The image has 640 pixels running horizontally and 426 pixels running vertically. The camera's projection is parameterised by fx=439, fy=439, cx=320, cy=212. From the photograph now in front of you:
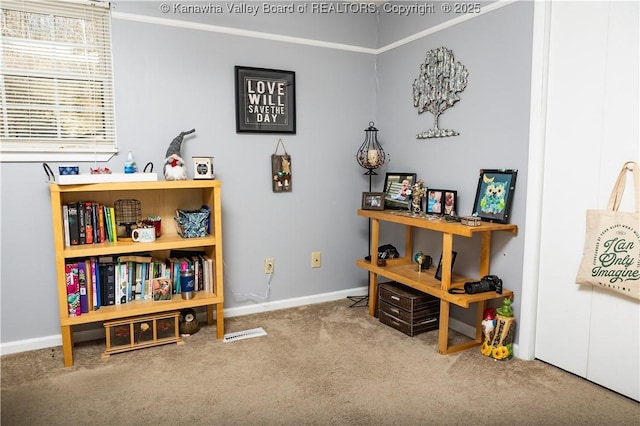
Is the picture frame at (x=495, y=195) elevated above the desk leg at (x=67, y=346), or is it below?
above

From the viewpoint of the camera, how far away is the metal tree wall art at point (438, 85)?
2.77 meters

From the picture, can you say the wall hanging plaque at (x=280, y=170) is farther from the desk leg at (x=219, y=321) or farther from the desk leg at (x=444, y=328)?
the desk leg at (x=444, y=328)

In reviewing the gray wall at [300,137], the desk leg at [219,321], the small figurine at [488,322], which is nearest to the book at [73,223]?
the gray wall at [300,137]

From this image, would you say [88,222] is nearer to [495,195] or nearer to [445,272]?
[445,272]

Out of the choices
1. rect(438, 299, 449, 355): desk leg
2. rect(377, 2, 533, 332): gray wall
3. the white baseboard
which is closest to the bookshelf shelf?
the white baseboard

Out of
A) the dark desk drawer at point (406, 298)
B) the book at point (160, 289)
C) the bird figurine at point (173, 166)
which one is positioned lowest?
the dark desk drawer at point (406, 298)

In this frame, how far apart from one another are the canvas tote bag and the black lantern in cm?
151

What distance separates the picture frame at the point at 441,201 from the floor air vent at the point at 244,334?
1352 mm

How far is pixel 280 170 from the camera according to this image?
126 inches

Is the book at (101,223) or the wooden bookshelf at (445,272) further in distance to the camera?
the book at (101,223)

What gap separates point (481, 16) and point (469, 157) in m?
0.83

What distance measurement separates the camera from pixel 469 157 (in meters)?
2.73

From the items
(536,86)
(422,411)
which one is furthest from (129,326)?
(536,86)

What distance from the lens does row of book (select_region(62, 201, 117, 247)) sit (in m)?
2.45
